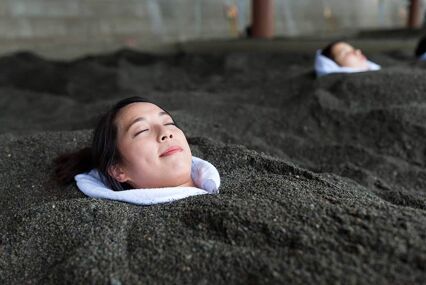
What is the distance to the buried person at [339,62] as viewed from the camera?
13.8ft

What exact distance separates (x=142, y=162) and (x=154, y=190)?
0.37 feet

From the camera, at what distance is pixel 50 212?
1.69 m

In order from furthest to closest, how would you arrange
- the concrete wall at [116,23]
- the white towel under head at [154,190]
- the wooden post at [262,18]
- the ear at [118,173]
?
the wooden post at [262,18] → the concrete wall at [116,23] → the ear at [118,173] → the white towel under head at [154,190]

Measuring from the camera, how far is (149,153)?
183cm

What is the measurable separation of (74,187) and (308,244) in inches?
41.5

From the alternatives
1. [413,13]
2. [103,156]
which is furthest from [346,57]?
[413,13]

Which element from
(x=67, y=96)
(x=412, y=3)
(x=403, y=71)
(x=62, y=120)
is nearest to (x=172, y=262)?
(x=62, y=120)

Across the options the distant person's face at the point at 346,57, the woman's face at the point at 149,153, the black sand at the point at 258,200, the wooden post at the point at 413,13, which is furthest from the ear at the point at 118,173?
the wooden post at the point at 413,13

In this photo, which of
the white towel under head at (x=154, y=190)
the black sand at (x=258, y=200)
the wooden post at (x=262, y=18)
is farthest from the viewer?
the wooden post at (x=262, y=18)

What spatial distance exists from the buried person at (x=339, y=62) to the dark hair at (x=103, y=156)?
2.52m

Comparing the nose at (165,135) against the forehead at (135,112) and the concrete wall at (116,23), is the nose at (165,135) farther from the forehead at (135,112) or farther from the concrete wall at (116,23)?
the concrete wall at (116,23)

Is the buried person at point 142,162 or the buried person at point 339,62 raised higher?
the buried person at point 142,162

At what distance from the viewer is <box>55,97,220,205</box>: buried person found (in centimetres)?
183

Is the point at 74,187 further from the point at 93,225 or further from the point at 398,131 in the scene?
the point at 398,131
